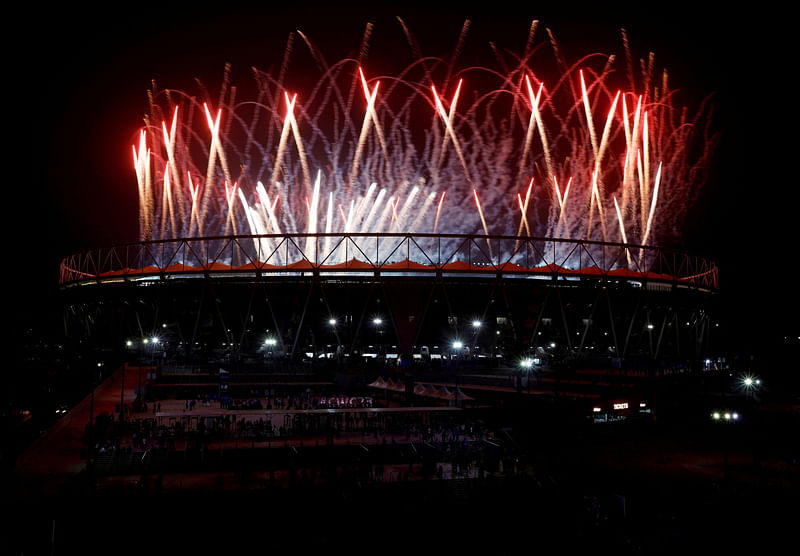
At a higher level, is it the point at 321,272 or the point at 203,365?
the point at 321,272

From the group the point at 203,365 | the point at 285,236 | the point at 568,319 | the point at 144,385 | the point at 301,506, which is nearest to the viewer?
the point at 301,506

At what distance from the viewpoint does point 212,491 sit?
3303cm

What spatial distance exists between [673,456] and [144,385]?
169ft

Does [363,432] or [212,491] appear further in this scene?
[363,432]

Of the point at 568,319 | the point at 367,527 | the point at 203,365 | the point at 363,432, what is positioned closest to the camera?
the point at 367,527

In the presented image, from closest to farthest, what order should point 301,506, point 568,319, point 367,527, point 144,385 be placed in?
point 367,527, point 301,506, point 568,319, point 144,385

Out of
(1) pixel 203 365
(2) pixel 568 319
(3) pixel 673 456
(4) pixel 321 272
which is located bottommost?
(3) pixel 673 456

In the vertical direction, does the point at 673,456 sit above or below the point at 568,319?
below

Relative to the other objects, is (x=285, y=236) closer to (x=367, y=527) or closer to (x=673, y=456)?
(x=367, y=527)

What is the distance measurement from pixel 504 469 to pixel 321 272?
16385 mm

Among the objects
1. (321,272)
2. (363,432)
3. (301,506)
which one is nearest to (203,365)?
(363,432)

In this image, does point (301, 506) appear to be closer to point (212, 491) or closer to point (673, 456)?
point (212, 491)

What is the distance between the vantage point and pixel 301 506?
3244 cm

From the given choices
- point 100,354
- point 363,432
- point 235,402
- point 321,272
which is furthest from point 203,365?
point 321,272
